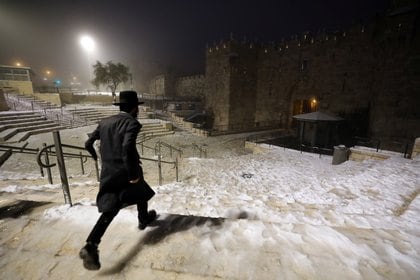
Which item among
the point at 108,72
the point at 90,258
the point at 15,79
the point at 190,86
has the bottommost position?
the point at 90,258

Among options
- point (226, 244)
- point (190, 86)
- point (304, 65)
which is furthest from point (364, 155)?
point (190, 86)

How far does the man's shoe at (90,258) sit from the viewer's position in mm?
1855

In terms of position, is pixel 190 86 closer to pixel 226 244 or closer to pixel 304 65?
pixel 304 65

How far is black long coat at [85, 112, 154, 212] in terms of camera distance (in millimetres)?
1979

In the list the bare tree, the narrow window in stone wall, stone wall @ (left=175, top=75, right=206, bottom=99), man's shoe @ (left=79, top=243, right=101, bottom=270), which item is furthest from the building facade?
the narrow window in stone wall

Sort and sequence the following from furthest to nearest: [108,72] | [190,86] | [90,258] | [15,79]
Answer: [190,86] < [108,72] < [15,79] < [90,258]

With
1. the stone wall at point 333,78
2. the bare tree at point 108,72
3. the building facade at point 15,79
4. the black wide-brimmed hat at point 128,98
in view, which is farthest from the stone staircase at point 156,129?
the building facade at point 15,79

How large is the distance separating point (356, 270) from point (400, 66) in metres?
17.1

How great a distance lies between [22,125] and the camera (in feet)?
40.9

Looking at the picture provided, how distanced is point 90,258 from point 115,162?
0.92 m

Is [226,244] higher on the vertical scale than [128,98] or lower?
lower

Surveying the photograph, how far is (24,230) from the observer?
239 cm

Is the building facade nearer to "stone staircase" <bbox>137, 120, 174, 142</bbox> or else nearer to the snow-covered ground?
"stone staircase" <bbox>137, 120, 174, 142</bbox>

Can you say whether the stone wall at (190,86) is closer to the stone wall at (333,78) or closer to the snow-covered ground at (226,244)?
the stone wall at (333,78)
